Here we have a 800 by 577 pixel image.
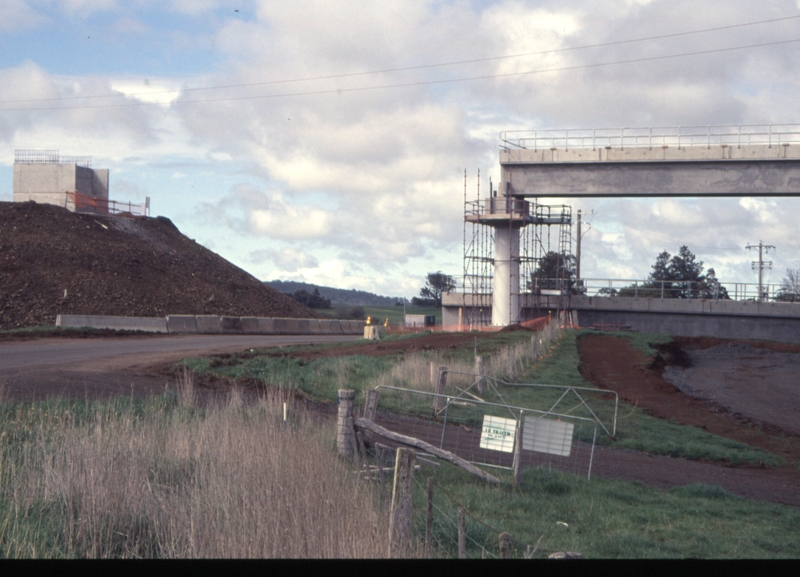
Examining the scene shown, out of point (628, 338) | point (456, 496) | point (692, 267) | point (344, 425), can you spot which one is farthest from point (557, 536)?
point (692, 267)

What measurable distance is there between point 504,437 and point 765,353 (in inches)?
1536

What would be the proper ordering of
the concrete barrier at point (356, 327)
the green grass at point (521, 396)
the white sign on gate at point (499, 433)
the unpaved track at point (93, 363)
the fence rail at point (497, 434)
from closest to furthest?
the white sign on gate at point (499, 433)
the fence rail at point (497, 434)
the unpaved track at point (93, 363)
the green grass at point (521, 396)
the concrete barrier at point (356, 327)

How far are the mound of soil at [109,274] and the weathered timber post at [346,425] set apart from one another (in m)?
26.0

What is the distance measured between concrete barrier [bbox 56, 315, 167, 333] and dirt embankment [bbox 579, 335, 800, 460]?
17156 millimetres

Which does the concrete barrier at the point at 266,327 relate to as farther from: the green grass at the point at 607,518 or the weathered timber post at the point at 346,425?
the weathered timber post at the point at 346,425

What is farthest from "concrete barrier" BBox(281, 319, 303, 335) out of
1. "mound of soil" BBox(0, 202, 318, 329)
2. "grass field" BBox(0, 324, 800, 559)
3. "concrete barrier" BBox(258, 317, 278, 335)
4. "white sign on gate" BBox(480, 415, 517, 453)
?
"white sign on gate" BBox(480, 415, 517, 453)

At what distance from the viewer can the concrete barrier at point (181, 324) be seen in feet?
110

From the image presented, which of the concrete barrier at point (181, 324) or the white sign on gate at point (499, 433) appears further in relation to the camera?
the concrete barrier at point (181, 324)

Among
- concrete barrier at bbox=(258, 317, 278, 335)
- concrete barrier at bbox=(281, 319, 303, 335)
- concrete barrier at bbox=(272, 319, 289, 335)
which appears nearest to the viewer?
concrete barrier at bbox=(258, 317, 278, 335)

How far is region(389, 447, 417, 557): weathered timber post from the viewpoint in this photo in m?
6.34

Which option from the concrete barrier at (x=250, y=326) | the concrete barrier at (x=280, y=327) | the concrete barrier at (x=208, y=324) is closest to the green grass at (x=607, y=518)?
the concrete barrier at (x=208, y=324)

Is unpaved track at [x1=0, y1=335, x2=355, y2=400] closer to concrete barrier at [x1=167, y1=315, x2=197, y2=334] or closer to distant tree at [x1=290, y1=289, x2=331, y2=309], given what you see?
concrete barrier at [x1=167, y1=315, x2=197, y2=334]

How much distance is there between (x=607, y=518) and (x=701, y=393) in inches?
761

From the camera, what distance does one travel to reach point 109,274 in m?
41.0
